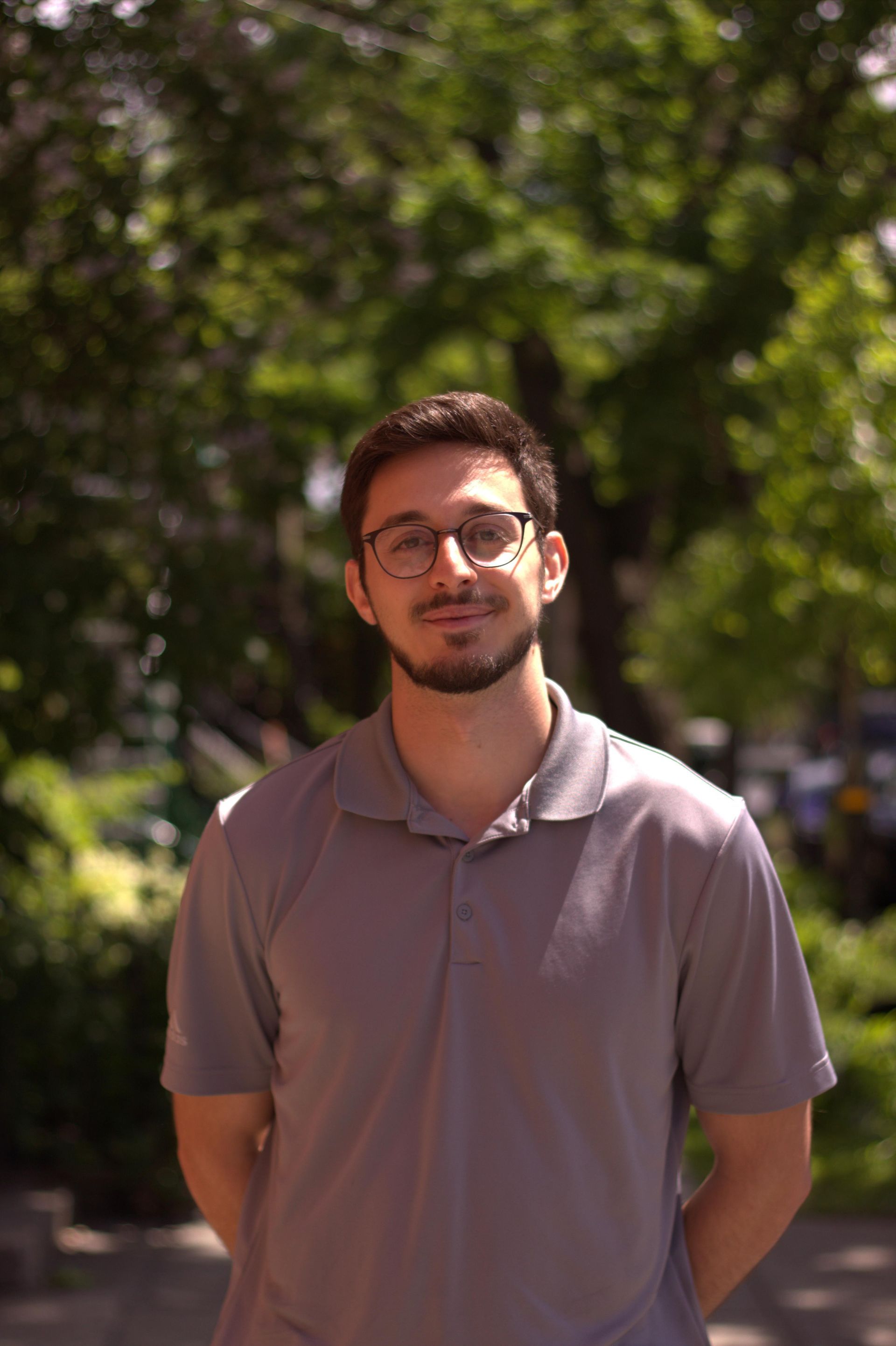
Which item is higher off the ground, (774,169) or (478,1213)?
(774,169)

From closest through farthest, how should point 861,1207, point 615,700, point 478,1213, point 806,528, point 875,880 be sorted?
point 478,1213 → point 861,1207 → point 806,528 → point 615,700 → point 875,880

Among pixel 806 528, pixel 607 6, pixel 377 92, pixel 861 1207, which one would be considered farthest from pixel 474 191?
pixel 861 1207

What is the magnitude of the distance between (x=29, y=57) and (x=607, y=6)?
146 inches

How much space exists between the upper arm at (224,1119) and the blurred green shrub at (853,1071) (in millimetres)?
3401

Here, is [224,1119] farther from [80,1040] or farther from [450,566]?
[80,1040]

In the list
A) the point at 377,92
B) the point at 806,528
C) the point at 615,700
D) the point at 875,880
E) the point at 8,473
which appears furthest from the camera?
the point at 875,880

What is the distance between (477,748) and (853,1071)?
533cm

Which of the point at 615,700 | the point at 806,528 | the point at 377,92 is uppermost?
the point at 377,92

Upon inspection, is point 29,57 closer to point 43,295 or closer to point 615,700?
point 43,295

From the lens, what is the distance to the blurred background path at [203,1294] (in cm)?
453

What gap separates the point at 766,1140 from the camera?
204cm

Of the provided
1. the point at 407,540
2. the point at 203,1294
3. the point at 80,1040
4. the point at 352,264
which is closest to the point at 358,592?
the point at 407,540

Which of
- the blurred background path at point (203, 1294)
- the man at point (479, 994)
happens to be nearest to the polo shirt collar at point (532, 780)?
the man at point (479, 994)

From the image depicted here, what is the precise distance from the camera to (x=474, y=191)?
21.5 feet
